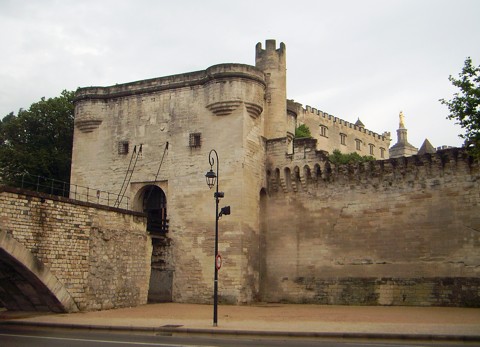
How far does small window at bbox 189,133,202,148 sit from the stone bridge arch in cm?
1026

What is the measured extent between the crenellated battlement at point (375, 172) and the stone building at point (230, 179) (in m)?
0.07

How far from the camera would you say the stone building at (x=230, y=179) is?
2606 cm

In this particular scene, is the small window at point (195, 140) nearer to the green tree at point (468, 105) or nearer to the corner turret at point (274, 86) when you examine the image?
the corner turret at point (274, 86)

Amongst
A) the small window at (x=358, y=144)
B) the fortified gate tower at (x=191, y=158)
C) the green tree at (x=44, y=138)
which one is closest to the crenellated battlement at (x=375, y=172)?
the fortified gate tower at (x=191, y=158)

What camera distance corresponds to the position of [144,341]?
505 inches

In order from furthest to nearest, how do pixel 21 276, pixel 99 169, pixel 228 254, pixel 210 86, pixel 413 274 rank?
pixel 99 169 < pixel 210 86 < pixel 228 254 < pixel 413 274 < pixel 21 276

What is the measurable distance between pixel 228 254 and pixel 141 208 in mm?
6016

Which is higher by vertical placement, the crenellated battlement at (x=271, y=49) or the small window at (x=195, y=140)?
the crenellated battlement at (x=271, y=49)

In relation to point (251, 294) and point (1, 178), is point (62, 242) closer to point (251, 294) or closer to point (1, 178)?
point (251, 294)

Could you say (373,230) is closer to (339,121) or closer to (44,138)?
(44,138)

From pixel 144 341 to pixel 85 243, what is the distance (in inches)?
372

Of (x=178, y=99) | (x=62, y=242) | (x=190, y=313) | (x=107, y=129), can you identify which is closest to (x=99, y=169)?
(x=107, y=129)

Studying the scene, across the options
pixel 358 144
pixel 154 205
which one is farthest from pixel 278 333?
pixel 358 144

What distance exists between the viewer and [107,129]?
1189 inches
